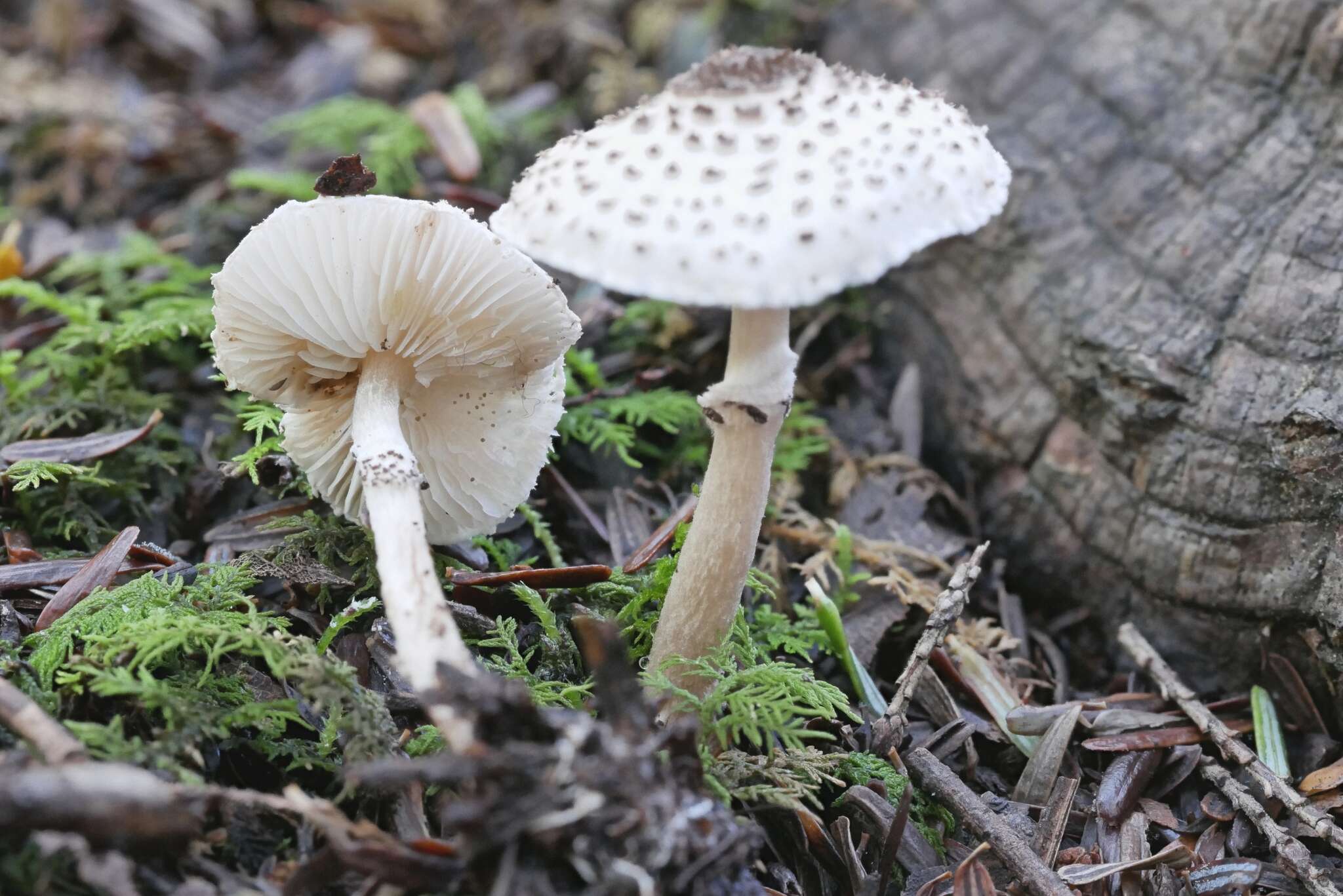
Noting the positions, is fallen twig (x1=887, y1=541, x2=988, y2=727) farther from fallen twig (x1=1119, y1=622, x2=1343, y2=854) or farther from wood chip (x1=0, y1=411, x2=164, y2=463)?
wood chip (x1=0, y1=411, x2=164, y2=463)

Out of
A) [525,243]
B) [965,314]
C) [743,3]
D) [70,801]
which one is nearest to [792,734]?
[525,243]

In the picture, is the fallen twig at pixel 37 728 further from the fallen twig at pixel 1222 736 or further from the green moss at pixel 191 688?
the fallen twig at pixel 1222 736

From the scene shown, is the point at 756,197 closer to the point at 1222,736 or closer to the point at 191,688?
the point at 191,688

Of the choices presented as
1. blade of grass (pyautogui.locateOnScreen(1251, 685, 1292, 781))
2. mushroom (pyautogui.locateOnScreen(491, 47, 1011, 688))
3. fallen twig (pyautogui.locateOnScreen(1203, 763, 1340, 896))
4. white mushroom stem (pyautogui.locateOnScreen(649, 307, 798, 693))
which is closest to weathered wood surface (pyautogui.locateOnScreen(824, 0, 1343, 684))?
blade of grass (pyautogui.locateOnScreen(1251, 685, 1292, 781))

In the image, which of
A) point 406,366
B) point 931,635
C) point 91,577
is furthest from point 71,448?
point 931,635

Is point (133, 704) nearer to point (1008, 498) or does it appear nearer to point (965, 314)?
point (1008, 498)

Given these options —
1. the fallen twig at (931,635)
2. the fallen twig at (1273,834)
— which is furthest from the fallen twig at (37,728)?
the fallen twig at (1273,834)
